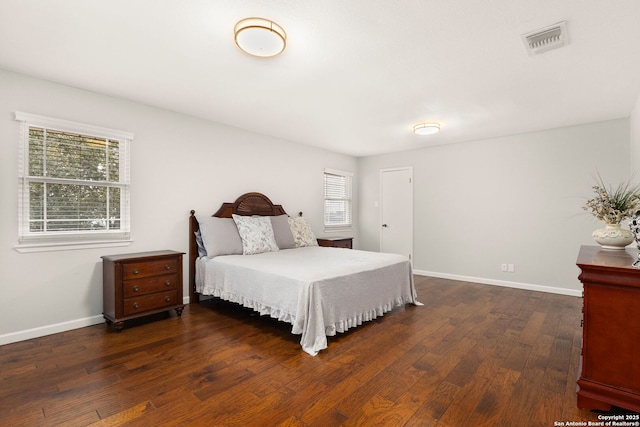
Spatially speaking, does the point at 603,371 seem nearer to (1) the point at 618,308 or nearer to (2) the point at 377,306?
(1) the point at 618,308

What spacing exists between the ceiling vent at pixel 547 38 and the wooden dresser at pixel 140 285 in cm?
371

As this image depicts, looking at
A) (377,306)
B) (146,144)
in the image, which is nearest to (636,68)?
(377,306)

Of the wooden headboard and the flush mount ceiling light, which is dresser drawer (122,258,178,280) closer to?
the wooden headboard

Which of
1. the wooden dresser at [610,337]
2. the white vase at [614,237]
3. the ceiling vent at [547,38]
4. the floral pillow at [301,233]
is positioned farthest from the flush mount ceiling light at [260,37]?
the floral pillow at [301,233]

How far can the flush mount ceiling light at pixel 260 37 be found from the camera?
200 centimetres

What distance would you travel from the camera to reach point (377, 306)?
333cm

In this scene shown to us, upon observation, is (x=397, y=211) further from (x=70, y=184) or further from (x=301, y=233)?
(x=70, y=184)

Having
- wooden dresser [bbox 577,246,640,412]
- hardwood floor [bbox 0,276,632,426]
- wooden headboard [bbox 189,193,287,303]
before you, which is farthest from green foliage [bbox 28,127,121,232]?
wooden dresser [bbox 577,246,640,412]

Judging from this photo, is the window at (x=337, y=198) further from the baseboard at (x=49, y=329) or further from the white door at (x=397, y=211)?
the baseboard at (x=49, y=329)

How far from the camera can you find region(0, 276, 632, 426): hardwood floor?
1759mm

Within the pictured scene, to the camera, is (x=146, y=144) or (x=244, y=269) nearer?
(x=244, y=269)

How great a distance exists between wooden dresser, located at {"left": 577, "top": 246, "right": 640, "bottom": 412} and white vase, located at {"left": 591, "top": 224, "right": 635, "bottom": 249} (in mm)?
659

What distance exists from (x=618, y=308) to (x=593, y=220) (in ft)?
10.6

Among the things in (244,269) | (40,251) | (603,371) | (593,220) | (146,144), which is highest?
(146,144)
